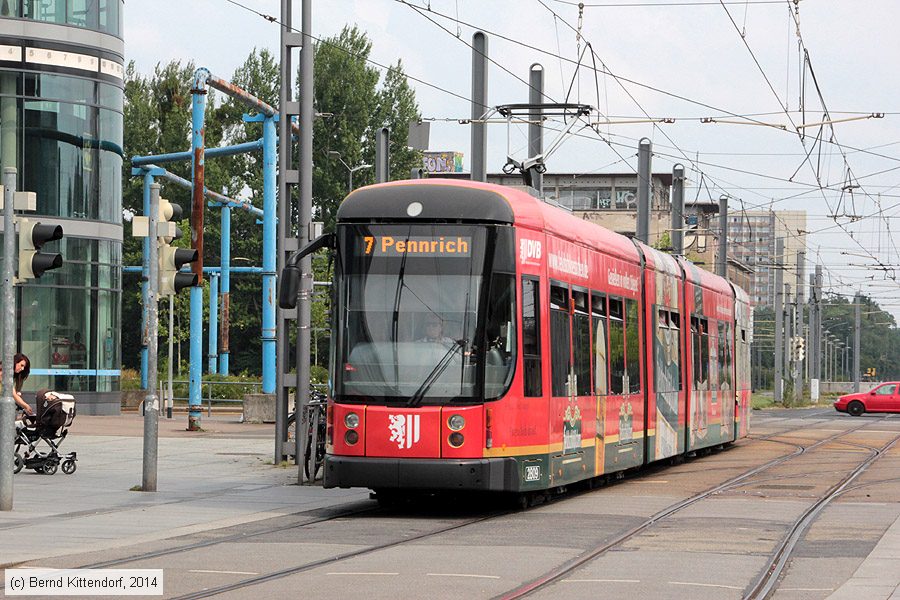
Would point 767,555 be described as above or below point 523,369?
below

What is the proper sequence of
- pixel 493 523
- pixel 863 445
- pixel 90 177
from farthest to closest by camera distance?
pixel 90 177, pixel 863 445, pixel 493 523

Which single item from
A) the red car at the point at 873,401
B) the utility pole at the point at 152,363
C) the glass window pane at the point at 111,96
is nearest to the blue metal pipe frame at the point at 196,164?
the glass window pane at the point at 111,96

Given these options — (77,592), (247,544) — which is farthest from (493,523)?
(77,592)

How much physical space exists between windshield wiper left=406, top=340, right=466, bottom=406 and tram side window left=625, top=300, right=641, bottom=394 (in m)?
5.54

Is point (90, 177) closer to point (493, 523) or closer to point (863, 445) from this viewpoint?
point (863, 445)

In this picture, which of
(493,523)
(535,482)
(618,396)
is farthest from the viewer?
(618,396)

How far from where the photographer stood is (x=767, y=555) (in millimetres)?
12742

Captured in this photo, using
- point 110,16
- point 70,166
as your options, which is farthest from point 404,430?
point 110,16

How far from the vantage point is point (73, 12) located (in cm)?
4116

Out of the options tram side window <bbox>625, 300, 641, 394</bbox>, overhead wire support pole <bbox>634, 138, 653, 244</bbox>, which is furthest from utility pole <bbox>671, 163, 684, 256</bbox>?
tram side window <bbox>625, 300, 641, 394</bbox>

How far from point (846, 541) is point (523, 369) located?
385cm

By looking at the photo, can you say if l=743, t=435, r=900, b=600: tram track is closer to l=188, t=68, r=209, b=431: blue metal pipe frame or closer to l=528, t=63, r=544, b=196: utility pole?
l=528, t=63, r=544, b=196: utility pole

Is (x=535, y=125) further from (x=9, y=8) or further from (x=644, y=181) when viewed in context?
(x=9, y=8)

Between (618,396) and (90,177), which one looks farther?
(90,177)
